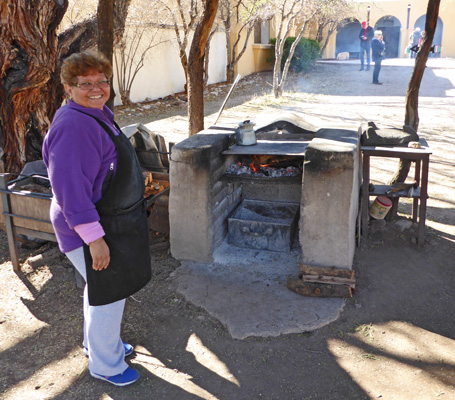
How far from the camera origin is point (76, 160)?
2.26m

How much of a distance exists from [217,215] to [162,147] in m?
1.56

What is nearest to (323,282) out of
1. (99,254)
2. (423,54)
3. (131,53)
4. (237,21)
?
(99,254)

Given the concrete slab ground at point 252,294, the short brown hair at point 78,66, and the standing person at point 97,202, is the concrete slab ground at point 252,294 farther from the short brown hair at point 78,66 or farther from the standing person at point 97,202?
the short brown hair at point 78,66

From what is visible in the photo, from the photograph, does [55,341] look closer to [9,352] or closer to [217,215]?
[9,352]

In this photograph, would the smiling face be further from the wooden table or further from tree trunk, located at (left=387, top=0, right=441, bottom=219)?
tree trunk, located at (left=387, top=0, right=441, bottom=219)

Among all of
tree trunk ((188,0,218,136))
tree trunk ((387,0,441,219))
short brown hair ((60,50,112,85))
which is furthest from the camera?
tree trunk ((188,0,218,136))

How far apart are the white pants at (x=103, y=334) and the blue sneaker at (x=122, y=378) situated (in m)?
0.02

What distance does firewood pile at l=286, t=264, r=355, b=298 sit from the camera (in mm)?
3713

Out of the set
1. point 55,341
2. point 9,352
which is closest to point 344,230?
point 55,341

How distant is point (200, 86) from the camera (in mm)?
6051

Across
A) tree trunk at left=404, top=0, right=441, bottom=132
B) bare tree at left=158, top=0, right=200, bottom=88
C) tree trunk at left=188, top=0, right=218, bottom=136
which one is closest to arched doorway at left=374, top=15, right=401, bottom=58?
bare tree at left=158, top=0, right=200, bottom=88

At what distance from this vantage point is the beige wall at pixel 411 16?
31.9 metres

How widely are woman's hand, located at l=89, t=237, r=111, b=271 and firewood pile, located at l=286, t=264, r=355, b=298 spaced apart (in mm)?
1805

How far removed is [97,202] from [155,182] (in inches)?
106
